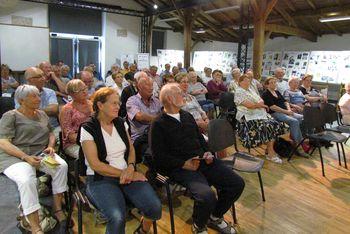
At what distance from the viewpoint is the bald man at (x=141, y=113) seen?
2.75 meters

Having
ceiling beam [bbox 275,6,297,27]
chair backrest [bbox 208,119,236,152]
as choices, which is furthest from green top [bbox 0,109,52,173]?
ceiling beam [bbox 275,6,297,27]

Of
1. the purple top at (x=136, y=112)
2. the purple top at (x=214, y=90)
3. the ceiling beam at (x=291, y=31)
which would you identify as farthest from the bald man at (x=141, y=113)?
the ceiling beam at (x=291, y=31)

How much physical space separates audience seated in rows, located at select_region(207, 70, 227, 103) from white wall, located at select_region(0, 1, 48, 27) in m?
6.82

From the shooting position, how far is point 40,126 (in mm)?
2287

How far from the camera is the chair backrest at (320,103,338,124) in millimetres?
4059

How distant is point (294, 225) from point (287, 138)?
2.05m

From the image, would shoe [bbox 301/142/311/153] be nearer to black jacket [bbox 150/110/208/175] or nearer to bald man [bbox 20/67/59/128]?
black jacket [bbox 150/110/208/175]

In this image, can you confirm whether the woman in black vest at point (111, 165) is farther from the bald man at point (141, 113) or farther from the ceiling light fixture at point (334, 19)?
the ceiling light fixture at point (334, 19)

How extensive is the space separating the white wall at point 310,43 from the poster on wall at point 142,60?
18.1 ft

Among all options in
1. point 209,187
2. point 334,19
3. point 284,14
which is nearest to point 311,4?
point 284,14

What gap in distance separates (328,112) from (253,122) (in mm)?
1285

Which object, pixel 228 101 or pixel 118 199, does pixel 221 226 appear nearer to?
pixel 118 199

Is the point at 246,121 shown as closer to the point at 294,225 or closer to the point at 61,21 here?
the point at 294,225

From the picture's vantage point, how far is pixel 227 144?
2.75 metres
